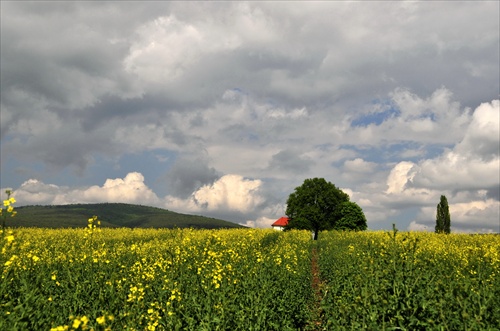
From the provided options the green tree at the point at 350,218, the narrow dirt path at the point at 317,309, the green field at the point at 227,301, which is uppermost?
the green tree at the point at 350,218

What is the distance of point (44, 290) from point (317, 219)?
69.3 meters

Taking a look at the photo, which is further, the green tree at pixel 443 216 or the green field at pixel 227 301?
the green tree at pixel 443 216

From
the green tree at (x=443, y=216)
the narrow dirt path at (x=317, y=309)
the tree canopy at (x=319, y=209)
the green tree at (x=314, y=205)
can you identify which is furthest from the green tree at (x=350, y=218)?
the narrow dirt path at (x=317, y=309)

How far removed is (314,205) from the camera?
81188mm

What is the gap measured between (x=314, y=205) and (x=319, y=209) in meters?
1.20

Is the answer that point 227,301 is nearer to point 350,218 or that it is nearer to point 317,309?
point 317,309

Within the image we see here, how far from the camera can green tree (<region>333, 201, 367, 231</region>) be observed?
8506cm

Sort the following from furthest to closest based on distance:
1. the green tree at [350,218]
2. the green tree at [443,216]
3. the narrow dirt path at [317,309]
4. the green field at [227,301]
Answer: the green tree at [350,218]
the green tree at [443,216]
the narrow dirt path at [317,309]
the green field at [227,301]

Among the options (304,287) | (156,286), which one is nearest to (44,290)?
(156,286)

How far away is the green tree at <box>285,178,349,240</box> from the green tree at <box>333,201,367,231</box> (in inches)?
105

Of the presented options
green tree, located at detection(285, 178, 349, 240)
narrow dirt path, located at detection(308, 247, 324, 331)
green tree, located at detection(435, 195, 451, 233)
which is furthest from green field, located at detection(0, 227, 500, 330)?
green tree, located at detection(435, 195, 451, 233)

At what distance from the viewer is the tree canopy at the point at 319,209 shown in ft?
261

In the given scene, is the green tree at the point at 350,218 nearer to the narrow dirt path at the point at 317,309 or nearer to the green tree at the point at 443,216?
the green tree at the point at 443,216

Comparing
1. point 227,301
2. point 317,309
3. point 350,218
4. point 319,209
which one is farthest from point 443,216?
point 227,301
